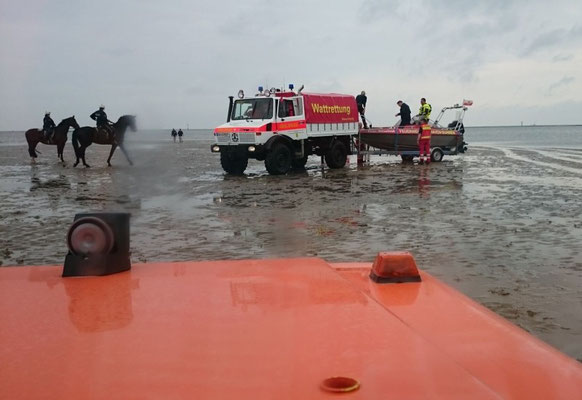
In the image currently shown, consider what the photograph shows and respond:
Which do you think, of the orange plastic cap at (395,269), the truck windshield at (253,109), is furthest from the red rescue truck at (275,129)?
the orange plastic cap at (395,269)

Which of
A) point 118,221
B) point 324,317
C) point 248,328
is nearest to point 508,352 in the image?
point 324,317

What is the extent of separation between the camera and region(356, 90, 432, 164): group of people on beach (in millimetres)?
18438

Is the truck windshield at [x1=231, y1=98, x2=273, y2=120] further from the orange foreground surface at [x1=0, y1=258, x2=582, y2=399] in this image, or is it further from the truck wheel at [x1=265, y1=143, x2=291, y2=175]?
the orange foreground surface at [x1=0, y1=258, x2=582, y2=399]

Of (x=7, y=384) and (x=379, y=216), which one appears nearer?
(x=7, y=384)

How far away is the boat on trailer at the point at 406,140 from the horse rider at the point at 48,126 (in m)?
12.7

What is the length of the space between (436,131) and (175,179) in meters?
10.2

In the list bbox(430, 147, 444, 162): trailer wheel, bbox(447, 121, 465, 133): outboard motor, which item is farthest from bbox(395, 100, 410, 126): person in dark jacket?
bbox(447, 121, 465, 133): outboard motor

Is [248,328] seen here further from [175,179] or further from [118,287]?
[175,179]

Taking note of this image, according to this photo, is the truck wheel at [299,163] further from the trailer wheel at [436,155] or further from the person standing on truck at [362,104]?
the trailer wheel at [436,155]

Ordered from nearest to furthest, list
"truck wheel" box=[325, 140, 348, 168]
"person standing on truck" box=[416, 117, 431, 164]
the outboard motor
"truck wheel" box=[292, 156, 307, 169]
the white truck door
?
the white truck door, "truck wheel" box=[292, 156, 307, 169], "truck wheel" box=[325, 140, 348, 168], "person standing on truck" box=[416, 117, 431, 164], the outboard motor

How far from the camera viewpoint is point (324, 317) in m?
1.72

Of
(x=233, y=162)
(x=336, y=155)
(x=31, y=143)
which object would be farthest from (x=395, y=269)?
(x=31, y=143)

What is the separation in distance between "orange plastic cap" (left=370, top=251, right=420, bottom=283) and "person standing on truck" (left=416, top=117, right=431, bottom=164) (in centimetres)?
1661

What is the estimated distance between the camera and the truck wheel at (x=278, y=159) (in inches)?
584
